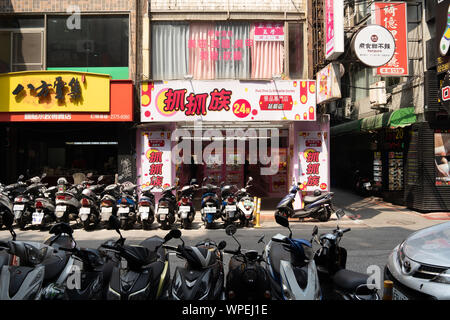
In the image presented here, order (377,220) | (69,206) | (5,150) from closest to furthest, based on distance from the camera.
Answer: (69,206) < (377,220) < (5,150)

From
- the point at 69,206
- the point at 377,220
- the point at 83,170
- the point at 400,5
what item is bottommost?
the point at 377,220

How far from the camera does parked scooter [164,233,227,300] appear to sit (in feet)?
11.2

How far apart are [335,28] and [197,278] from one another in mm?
9465

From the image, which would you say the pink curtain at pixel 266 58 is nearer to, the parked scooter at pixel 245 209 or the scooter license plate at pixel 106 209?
the parked scooter at pixel 245 209

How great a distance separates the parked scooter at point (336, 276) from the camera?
3.57 metres

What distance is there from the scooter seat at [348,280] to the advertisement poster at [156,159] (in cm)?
920

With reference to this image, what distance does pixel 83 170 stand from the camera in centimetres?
1373

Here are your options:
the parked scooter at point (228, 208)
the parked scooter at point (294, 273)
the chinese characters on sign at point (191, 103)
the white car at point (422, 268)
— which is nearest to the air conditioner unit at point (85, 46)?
the chinese characters on sign at point (191, 103)

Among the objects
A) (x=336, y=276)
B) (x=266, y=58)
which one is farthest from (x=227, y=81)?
(x=336, y=276)

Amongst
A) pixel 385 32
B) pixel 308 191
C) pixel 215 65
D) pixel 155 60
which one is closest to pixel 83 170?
pixel 155 60

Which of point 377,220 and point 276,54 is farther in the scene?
point 276,54

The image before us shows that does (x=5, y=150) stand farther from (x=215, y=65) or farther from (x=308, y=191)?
(x=308, y=191)

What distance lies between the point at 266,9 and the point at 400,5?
192 inches

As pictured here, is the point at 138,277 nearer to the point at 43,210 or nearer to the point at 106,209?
the point at 106,209
